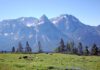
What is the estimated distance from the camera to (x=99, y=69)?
54562mm

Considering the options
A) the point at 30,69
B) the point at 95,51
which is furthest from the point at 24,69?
the point at 95,51

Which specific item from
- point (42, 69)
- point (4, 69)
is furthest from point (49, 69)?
point (4, 69)

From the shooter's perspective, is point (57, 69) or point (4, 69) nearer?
point (4, 69)

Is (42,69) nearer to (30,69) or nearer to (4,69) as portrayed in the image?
(30,69)

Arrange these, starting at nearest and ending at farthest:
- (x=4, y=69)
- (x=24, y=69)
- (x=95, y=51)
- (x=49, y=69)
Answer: (x=4, y=69) → (x=24, y=69) → (x=49, y=69) → (x=95, y=51)

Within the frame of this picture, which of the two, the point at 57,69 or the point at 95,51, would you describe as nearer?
the point at 57,69

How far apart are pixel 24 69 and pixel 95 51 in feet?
476

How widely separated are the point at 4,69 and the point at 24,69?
37.7ft

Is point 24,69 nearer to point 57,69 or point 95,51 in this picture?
point 57,69

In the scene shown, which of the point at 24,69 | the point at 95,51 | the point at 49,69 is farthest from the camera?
the point at 95,51

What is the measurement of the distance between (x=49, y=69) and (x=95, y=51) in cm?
13989

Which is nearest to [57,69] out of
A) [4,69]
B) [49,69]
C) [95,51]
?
[49,69]

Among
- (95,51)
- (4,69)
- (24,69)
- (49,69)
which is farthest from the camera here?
(95,51)

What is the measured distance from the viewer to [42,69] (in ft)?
167
